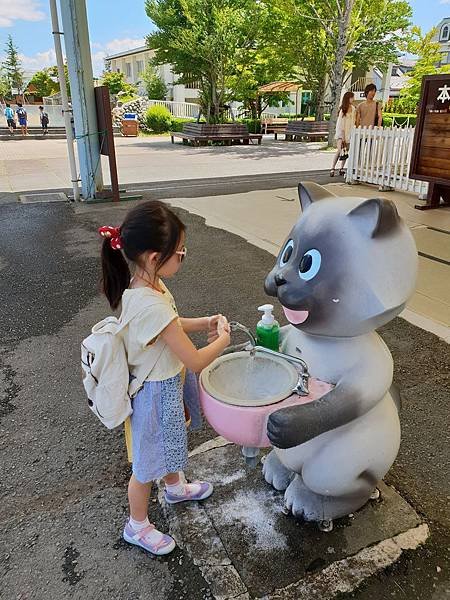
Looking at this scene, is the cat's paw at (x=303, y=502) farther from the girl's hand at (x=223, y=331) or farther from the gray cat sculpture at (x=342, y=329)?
the girl's hand at (x=223, y=331)

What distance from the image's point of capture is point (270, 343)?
6.88ft

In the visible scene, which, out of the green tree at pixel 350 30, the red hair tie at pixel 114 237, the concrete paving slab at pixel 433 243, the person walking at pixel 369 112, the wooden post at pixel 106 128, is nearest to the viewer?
the red hair tie at pixel 114 237

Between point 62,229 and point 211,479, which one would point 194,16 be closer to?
point 62,229

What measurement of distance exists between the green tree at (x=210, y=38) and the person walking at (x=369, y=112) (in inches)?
578

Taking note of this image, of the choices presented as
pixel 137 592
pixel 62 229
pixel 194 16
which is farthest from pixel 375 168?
pixel 194 16

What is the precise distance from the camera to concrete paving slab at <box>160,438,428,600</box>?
1864mm

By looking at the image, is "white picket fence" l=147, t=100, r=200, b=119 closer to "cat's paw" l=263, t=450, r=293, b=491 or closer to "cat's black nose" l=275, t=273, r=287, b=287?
"cat's paw" l=263, t=450, r=293, b=491

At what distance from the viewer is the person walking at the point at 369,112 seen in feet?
32.4

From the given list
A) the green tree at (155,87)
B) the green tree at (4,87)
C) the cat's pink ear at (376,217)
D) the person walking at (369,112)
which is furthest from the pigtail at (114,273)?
the green tree at (4,87)

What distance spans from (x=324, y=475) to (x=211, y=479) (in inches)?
26.1

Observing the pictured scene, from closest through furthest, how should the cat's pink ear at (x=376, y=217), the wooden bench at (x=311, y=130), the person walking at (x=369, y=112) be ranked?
the cat's pink ear at (x=376, y=217) < the person walking at (x=369, y=112) < the wooden bench at (x=311, y=130)

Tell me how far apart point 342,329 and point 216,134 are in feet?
66.4

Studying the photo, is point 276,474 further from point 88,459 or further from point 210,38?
point 210,38

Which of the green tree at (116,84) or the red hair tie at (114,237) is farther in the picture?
the green tree at (116,84)
